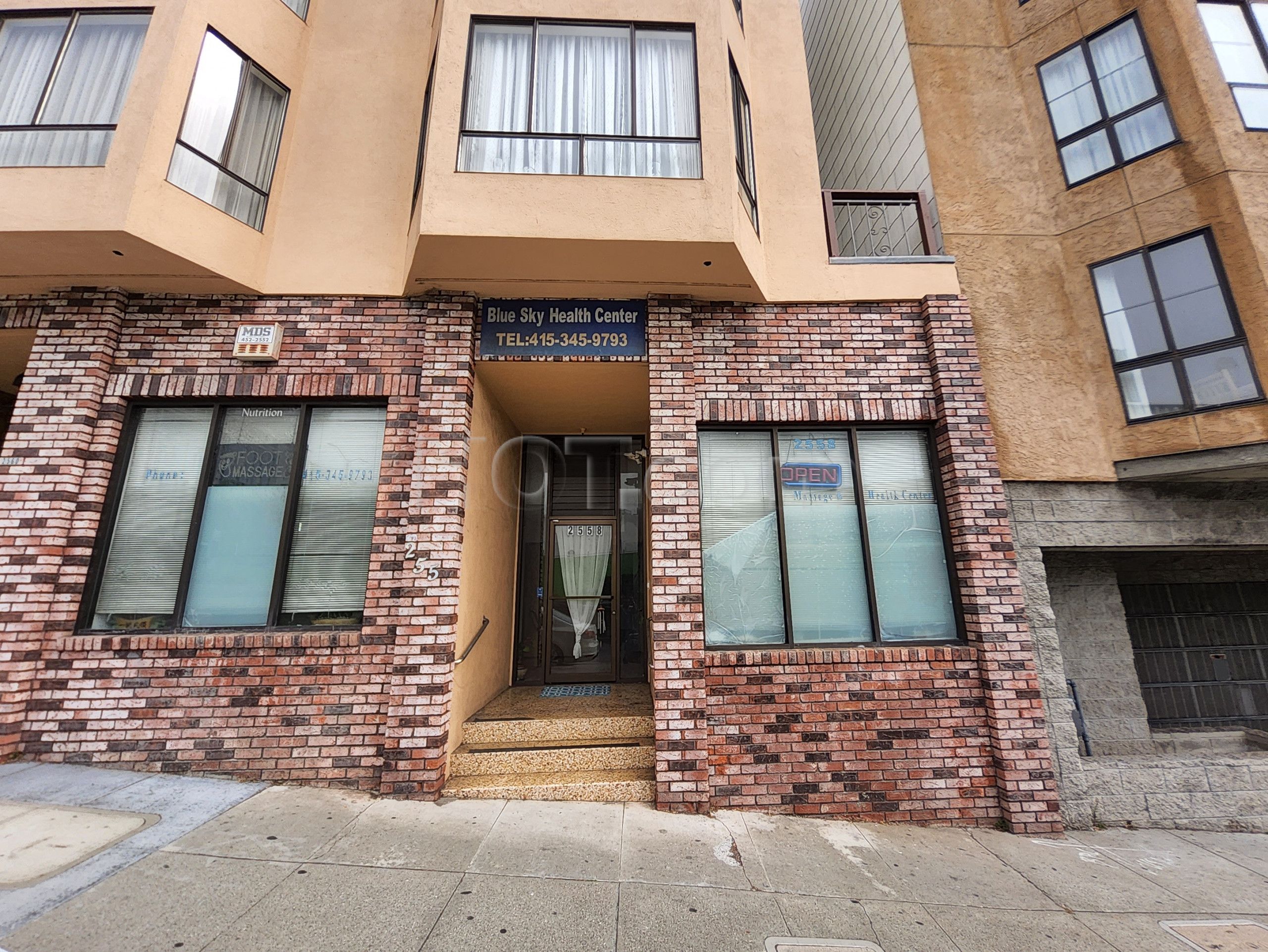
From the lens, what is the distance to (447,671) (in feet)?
14.7

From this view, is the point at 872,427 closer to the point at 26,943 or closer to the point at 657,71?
the point at 657,71

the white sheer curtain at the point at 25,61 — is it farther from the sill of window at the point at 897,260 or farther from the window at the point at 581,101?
the sill of window at the point at 897,260

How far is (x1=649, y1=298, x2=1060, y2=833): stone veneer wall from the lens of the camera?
4.45m

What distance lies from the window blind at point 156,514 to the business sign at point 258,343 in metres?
0.73

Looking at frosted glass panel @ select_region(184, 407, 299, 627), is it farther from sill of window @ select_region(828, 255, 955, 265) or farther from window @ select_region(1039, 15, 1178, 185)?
window @ select_region(1039, 15, 1178, 185)

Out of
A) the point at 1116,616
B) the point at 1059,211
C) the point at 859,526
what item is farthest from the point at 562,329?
the point at 1116,616

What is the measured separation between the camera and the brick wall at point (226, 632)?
434 centimetres

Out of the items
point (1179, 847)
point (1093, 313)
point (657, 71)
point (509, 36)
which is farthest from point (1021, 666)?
point (509, 36)

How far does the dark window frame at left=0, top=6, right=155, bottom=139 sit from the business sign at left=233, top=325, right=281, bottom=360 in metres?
1.97

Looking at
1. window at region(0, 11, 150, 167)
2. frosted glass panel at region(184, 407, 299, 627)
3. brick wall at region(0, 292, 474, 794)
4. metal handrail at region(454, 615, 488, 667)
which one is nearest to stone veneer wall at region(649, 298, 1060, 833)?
metal handrail at region(454, 615, 488, 667)

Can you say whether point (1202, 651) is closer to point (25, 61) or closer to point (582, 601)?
point (582, 601)

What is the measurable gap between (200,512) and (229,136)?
385 centimetres

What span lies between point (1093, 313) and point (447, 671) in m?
7.49

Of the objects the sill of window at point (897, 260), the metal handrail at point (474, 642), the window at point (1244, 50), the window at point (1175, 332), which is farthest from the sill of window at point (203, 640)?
the window at point (1244, 50)
